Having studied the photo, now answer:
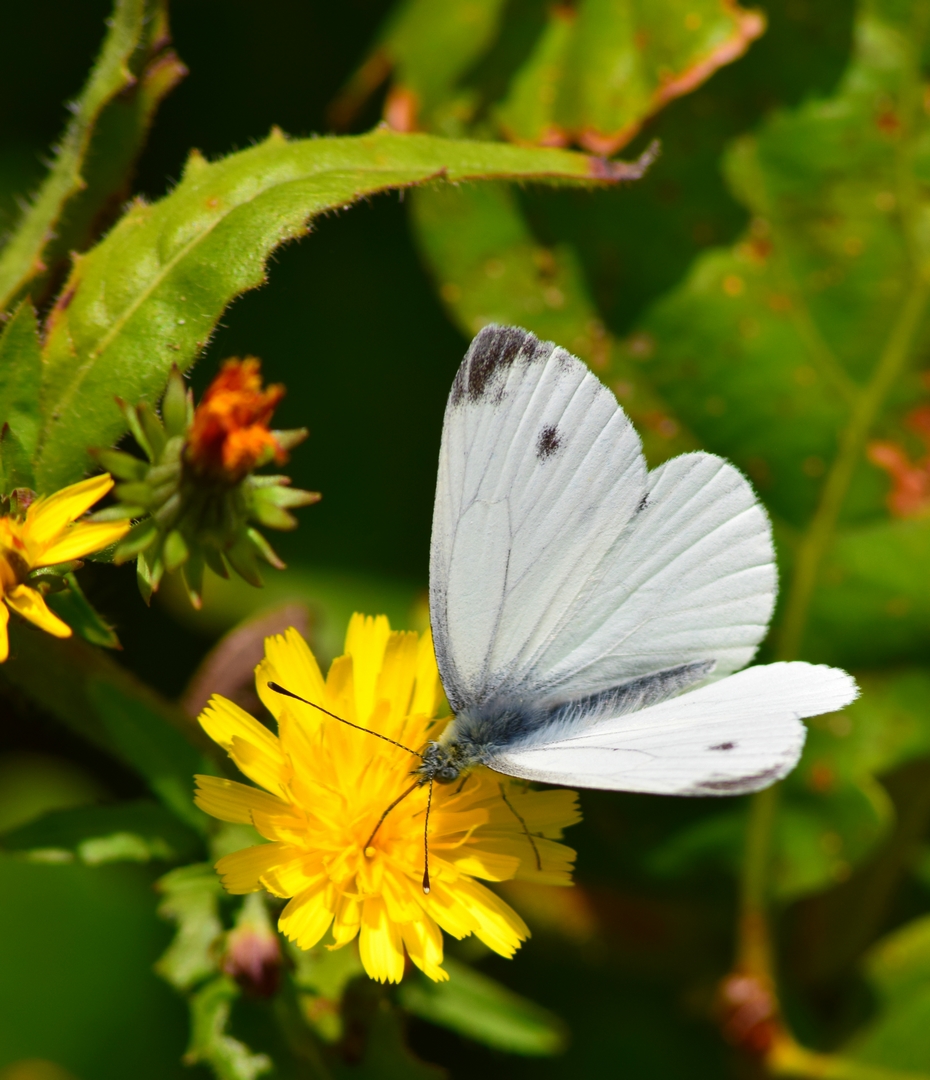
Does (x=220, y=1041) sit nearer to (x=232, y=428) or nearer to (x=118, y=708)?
(x=118, y=708)

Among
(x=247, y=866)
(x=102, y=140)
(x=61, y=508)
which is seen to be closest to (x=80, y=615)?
(x=61, y=508)

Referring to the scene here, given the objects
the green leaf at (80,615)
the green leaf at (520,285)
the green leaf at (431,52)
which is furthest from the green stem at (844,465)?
the green leaf at (80,615)

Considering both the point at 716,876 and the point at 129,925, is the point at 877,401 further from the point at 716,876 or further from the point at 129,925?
the point at 129,925

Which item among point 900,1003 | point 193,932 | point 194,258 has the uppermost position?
point 194,258

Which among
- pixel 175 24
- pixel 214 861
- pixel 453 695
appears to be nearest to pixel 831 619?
pixel 453 695

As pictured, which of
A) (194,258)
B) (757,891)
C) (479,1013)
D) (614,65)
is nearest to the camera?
(194,258)

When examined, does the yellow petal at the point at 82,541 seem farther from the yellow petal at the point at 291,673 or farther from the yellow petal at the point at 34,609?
the yellow petal at the point at 291,673

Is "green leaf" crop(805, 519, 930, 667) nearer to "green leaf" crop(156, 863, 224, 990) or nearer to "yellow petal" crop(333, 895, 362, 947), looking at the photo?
"yellow petal" crop(333, 895, 362, 947)
